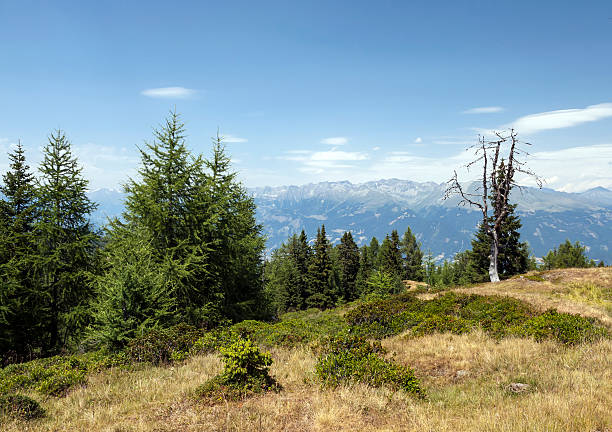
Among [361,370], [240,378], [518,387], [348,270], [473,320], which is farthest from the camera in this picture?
[348,270]

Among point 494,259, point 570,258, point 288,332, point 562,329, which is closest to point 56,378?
point 288,332

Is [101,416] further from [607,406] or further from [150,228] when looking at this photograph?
[150,228]

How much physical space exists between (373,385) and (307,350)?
3.56 meters

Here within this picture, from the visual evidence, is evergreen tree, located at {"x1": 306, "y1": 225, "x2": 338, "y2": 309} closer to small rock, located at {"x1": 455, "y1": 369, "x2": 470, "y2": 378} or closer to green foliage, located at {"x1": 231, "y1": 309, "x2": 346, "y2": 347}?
green foliage, located at {"x1": 231, "y1": 309, "x2": 346, "y2": 347}

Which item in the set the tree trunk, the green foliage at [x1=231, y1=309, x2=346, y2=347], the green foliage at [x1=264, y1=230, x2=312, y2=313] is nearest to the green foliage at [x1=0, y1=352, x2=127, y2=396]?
the green foliage at [x1=231, y1=309, x2=346, y2=347]

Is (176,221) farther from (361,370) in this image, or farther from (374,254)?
(374,254)

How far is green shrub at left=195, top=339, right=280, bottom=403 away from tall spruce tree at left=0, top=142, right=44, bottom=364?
1337cm

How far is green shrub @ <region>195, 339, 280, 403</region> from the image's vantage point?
5.91 metres

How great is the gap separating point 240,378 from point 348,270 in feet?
198

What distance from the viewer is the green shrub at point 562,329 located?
8489 millimetres

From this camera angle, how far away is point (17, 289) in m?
15.9

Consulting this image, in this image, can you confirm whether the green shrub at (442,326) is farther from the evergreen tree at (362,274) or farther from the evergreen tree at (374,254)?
the evergreen tree at (374,254)

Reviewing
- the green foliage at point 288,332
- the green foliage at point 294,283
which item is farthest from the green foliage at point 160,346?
the green foliage at point 294,283

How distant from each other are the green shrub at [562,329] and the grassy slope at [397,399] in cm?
47
